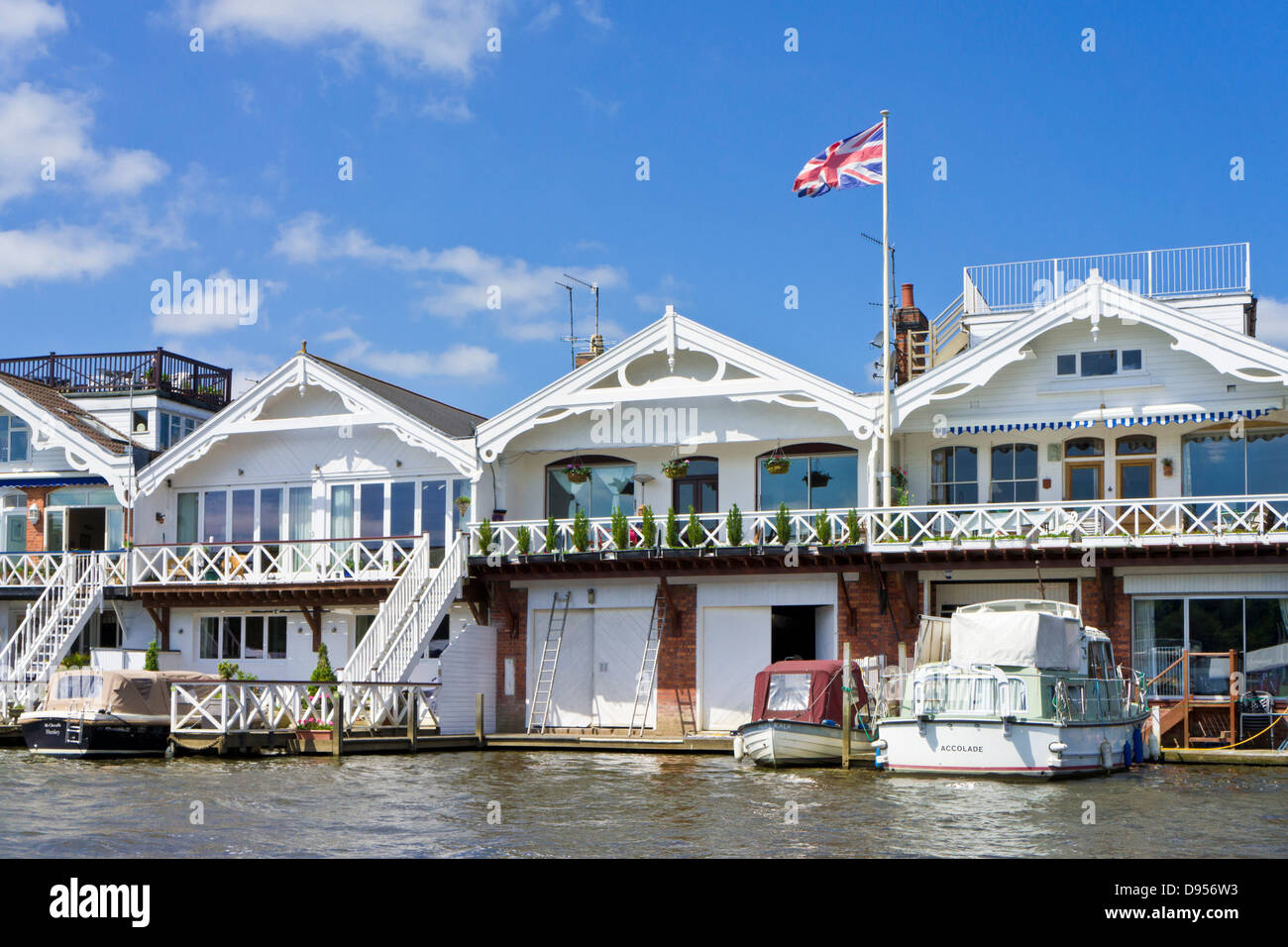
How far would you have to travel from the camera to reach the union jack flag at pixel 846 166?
1185 inches

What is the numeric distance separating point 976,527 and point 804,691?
17.4 feet

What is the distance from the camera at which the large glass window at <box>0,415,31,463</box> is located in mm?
39562

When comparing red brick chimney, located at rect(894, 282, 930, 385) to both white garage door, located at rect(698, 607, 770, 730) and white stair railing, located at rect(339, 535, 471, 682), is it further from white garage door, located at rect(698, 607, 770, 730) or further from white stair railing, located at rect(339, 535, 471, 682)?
white stair railing, located at rect(339, 535, 471, 682)

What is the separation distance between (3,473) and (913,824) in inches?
1203

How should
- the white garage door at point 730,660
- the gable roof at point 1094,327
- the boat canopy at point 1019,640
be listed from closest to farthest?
the boat canopy at point 1019,640
the gable roof at point 1094,327
the white garage door at point 730,660

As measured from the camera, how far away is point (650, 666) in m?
32.9

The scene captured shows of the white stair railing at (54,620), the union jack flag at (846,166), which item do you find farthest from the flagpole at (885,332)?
the white stair railing at (54,620)

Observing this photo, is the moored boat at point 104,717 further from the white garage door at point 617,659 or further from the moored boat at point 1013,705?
the moored boat at point 1013,705

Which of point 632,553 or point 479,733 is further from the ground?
point 632,553

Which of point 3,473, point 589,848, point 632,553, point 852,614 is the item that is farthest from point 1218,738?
point 3,473

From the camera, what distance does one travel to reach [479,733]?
98.8 ft

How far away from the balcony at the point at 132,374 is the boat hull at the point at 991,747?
25871mm
